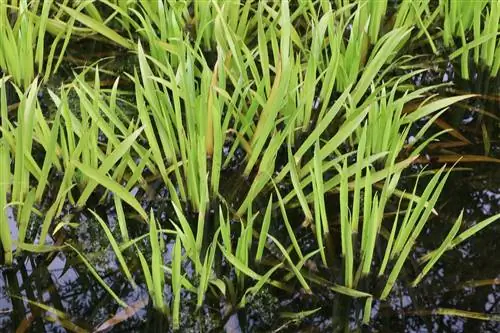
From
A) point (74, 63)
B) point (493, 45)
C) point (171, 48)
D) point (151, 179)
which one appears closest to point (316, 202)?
point (151, 179)

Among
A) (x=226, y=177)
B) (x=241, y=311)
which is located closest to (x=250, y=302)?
(x=241, y=311)

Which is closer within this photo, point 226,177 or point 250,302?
point 250,302

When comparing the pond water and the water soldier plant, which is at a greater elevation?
the water soldier plant

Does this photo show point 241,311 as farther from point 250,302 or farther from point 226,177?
point 226,177

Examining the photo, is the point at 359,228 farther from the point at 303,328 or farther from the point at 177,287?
the point at 177,287

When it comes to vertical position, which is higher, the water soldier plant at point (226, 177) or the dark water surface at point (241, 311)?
the water soldier plant at point (226, 177)

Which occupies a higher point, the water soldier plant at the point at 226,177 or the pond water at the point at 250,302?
the water soldier plant at the point at 226,177

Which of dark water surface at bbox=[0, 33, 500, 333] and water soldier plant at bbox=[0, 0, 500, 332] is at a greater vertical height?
water soldier plant at bbox=[0, 0, 500, 332]

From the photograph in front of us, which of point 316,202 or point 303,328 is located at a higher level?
point 316,202
